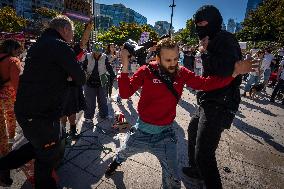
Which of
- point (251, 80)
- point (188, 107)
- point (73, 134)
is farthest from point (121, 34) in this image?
point (73, 134)

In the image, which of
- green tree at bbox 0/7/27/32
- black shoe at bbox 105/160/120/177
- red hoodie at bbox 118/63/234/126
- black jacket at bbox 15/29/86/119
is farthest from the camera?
green tree at bbox 0/7/27/32

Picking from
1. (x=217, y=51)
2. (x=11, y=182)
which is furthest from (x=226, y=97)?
(x=11, y=182)

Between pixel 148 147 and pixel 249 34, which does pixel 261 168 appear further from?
pixel 249 34

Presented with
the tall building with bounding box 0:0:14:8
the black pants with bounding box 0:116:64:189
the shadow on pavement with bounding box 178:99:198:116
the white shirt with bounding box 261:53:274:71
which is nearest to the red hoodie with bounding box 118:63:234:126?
the black pants with bounding box 0:116:64:189

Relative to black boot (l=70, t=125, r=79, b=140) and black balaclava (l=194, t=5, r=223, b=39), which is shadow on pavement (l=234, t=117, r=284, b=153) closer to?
black balaclava (l=194, t=5, r=223, b=39)

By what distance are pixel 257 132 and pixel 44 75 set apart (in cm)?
660

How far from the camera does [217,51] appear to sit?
9.73ft

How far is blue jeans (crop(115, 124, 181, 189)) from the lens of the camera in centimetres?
286

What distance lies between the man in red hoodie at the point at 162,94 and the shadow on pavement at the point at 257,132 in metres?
4.37

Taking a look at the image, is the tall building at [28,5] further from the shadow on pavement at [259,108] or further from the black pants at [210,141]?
the black pants at [210,141]

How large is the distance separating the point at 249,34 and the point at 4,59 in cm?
4685

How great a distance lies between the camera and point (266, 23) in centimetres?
4188

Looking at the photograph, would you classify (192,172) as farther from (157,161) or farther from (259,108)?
(259,108)

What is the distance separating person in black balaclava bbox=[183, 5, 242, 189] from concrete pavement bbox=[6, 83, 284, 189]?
107 centimetres
